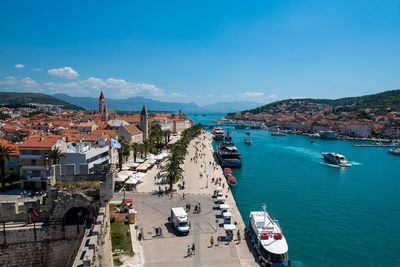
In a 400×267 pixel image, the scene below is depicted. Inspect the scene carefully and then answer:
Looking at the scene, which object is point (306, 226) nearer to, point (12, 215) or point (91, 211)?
point (91, 211)

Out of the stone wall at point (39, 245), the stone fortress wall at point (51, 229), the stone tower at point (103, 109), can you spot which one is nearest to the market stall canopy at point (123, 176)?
the stone fortress wall at point (51, 229)

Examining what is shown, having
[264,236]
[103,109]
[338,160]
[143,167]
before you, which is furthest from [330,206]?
[103,109]

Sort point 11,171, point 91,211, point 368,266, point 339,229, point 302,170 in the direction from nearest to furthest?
point 91,211
point 368,266
point 339,229
point 11,171
point 302,170

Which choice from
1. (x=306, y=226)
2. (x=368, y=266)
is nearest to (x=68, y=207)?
(x=368, y=266)

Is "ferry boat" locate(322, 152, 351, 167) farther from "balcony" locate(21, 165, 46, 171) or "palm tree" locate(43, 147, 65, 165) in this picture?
"balcony" locate(21, 165, 46, 171)

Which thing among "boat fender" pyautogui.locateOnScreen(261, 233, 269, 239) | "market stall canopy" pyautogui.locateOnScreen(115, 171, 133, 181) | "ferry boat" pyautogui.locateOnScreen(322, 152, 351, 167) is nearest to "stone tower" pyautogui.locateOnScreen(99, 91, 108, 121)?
"ferry boat" pyautogui.locateOnScreen(322, 152, 351, 167)
